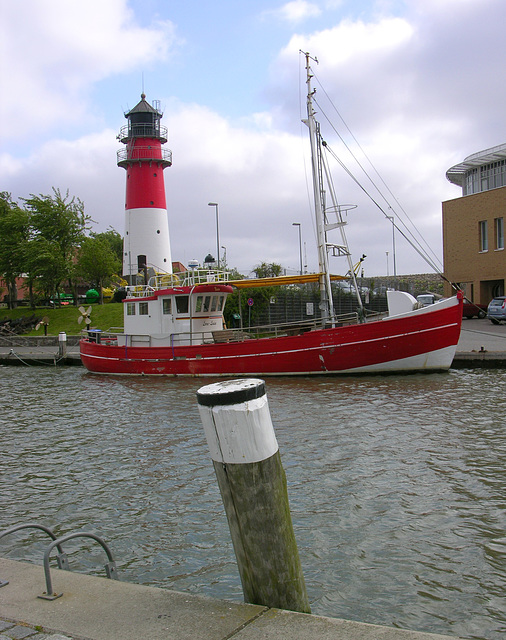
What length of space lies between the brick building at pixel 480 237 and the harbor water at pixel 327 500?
2906 cm

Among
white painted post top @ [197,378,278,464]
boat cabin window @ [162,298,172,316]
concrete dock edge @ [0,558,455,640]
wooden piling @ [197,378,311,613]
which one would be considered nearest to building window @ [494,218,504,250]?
boat cabin window @ [162,298,172,316]

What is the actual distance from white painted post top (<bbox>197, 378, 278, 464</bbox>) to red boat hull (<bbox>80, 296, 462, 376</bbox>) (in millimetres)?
17054

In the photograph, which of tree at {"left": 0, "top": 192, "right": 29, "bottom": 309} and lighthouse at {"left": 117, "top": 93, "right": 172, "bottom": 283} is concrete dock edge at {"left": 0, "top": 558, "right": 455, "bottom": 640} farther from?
tree at {"left": 0, "top": 192, "right": 29, "bottom": 309}

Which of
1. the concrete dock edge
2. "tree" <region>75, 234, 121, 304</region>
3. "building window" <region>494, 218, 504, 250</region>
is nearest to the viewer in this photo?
the concrete dock edge

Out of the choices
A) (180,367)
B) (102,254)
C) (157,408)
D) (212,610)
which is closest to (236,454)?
(212,610)

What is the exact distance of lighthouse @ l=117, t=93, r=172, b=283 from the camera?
33.1 m

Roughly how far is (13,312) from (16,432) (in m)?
39.4

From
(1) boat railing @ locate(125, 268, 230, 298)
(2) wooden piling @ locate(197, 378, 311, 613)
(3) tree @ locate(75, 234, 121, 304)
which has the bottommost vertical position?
(2) wooden piling @ locate(197, 378, 311, 613)

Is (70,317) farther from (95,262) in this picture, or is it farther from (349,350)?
(349,350)

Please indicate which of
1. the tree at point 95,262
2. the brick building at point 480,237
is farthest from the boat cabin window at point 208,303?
the tree at point 95,262

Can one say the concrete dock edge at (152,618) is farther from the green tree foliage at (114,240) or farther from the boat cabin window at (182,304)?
the green tree foliage at (114,240)

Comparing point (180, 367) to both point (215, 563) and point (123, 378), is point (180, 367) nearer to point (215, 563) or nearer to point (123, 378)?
point (123, 378)

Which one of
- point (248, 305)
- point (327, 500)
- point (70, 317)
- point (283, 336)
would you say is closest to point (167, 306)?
point (283, 336)

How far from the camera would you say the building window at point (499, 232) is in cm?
4116
